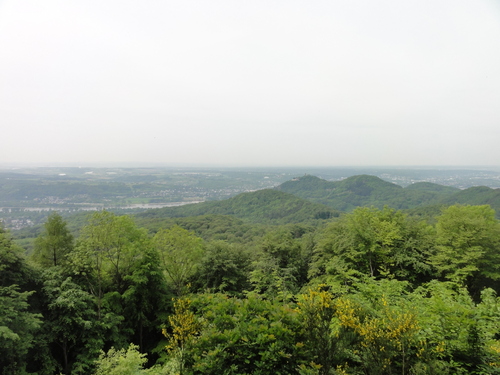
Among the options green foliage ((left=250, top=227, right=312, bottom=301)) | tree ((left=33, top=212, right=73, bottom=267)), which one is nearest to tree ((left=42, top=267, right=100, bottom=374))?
tree ((left=33, top=212, right=73, bottom=267))

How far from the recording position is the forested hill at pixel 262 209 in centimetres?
12144

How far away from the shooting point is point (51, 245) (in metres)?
14.6

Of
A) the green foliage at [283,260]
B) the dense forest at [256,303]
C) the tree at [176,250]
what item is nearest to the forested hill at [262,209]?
the green foliage at [283,260]

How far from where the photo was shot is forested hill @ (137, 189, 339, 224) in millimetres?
121438

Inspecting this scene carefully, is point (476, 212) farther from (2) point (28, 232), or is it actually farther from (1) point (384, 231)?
(2) point (28, 232)

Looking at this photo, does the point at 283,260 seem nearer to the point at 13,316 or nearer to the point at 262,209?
the point at 13,316

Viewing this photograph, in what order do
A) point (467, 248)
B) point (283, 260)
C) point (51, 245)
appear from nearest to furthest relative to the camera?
1. point (467, 248)
2. point (51, 245)
3. point (283, 260)

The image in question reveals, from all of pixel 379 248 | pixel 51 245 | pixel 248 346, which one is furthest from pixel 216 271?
pixel 248 346

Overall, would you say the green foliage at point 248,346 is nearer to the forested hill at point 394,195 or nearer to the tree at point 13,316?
the tree at point 13,316

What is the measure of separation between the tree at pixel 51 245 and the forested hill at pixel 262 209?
345ft

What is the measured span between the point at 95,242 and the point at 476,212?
27.0m

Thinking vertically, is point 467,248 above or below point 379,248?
above

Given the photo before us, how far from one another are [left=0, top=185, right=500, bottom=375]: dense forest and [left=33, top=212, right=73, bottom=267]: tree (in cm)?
7

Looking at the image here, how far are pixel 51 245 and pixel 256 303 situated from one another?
15201mm
